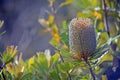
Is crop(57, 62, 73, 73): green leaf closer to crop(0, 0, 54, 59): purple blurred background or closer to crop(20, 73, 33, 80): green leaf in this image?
crop(20, 73, 33, 80): green leaf

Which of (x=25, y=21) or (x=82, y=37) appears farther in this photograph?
(x=25, y=21)

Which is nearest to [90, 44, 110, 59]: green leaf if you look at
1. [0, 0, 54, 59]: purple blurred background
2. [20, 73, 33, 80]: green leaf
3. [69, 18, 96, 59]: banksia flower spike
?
[69, 18, 96, 59]: banksia flower spike

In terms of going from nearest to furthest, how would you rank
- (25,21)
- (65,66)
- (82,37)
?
(82,37) < (65,66) < (25,21)

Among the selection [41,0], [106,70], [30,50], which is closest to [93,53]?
[106,70]

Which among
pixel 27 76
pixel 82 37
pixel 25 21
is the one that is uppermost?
pixel 82 37

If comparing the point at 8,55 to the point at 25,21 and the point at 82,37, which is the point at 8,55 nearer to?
the point at 82,37

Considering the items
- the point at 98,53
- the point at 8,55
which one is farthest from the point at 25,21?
the point at 98,53

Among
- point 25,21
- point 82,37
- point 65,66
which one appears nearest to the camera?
point 82,37

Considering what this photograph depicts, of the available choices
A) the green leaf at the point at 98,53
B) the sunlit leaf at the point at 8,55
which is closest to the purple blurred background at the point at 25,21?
the sunlit leaf at the point at 8,55
